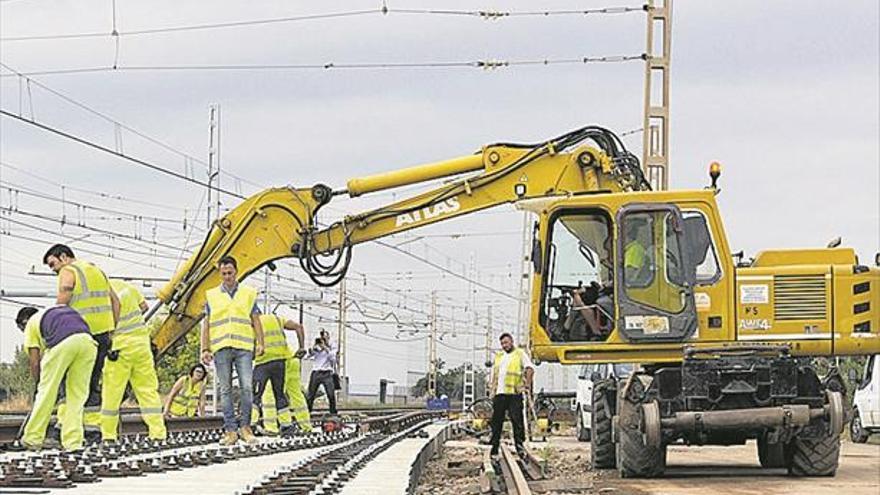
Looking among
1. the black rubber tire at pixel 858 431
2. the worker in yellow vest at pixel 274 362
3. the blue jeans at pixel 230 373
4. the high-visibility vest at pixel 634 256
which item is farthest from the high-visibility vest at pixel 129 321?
the black rubber tire at pixel 858 431

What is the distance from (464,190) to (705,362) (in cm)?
510

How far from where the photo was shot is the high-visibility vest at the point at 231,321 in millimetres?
15227

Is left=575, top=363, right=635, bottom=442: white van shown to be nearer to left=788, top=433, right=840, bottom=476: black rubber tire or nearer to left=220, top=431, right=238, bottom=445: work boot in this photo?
left=788, top=433, right=840, bottom=476: black rubber tire

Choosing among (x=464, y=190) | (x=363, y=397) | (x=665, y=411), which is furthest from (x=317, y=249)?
(x=363, y=397)

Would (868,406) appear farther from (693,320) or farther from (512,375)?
(693,320)

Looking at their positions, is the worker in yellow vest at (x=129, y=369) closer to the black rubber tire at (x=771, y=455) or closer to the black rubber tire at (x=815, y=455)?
the black rubber tire at (x=815, y=455)

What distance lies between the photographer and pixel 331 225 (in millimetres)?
19234

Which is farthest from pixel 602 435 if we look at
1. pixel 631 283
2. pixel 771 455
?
pixel 631 283

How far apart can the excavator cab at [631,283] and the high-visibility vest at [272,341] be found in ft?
15.9

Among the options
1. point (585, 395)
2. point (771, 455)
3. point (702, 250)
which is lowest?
point (771, 455)

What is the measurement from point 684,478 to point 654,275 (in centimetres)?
221

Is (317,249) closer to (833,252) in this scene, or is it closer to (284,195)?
(284,195)

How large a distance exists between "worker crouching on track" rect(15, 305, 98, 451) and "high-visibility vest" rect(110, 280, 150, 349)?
3.90 ft

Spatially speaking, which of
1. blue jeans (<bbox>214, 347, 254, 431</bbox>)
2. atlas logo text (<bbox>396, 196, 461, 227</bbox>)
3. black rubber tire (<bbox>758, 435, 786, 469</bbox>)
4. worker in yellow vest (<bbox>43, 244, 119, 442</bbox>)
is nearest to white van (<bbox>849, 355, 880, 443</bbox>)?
black rubber tire (<bbox>758, 435, 786, 469</bbox>)
